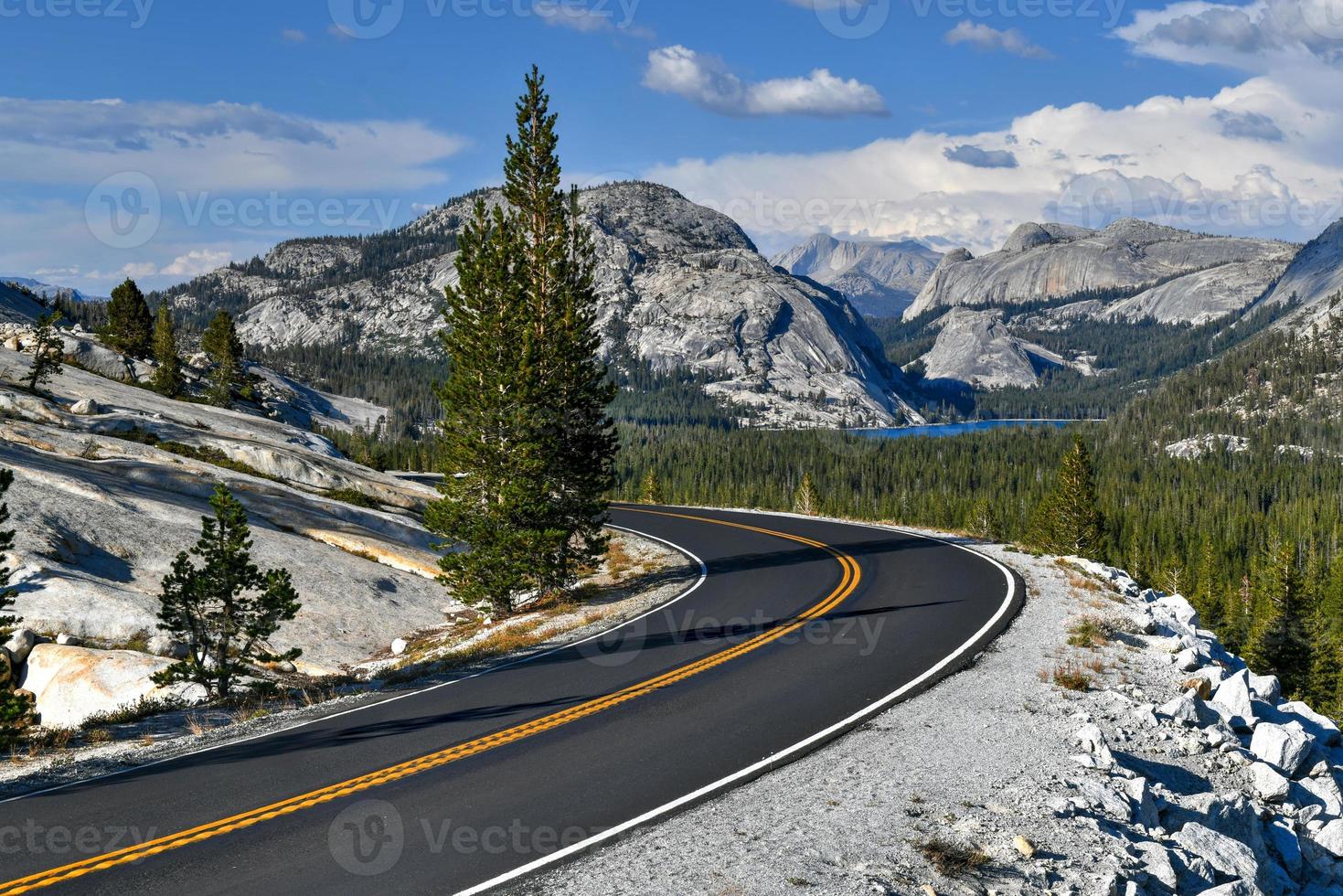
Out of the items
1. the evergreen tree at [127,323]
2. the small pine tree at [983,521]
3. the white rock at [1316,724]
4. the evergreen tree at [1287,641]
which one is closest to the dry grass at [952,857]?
the white rock at [1316,724]

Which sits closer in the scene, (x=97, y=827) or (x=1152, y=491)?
(x=97, y=827)

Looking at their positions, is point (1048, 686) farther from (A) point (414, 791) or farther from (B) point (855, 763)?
(A) point (414, 791)

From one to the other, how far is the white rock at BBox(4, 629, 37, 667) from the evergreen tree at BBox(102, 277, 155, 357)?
69514mm

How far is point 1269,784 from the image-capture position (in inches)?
497

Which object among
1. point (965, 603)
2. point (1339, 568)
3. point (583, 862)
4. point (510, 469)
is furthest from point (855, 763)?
point (1339, 568)

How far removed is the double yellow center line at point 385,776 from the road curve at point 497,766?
0.03 m

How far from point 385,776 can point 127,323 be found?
8616 cm

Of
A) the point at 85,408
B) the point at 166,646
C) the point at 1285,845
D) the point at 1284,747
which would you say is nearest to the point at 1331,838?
the point at 1285,845

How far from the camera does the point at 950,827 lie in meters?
9.67

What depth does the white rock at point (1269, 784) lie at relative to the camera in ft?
41.1

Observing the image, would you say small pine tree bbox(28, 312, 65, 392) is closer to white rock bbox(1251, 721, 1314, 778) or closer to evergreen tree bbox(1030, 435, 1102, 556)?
white rock bbox(1251, 721, 1314, 778)

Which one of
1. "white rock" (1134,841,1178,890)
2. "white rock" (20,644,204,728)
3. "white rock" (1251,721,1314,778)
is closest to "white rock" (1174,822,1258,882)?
"white rock" (1134,841,1178,890)

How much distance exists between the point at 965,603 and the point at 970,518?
90112mm

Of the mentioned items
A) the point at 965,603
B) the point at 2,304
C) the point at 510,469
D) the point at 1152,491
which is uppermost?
the point at 2,304
